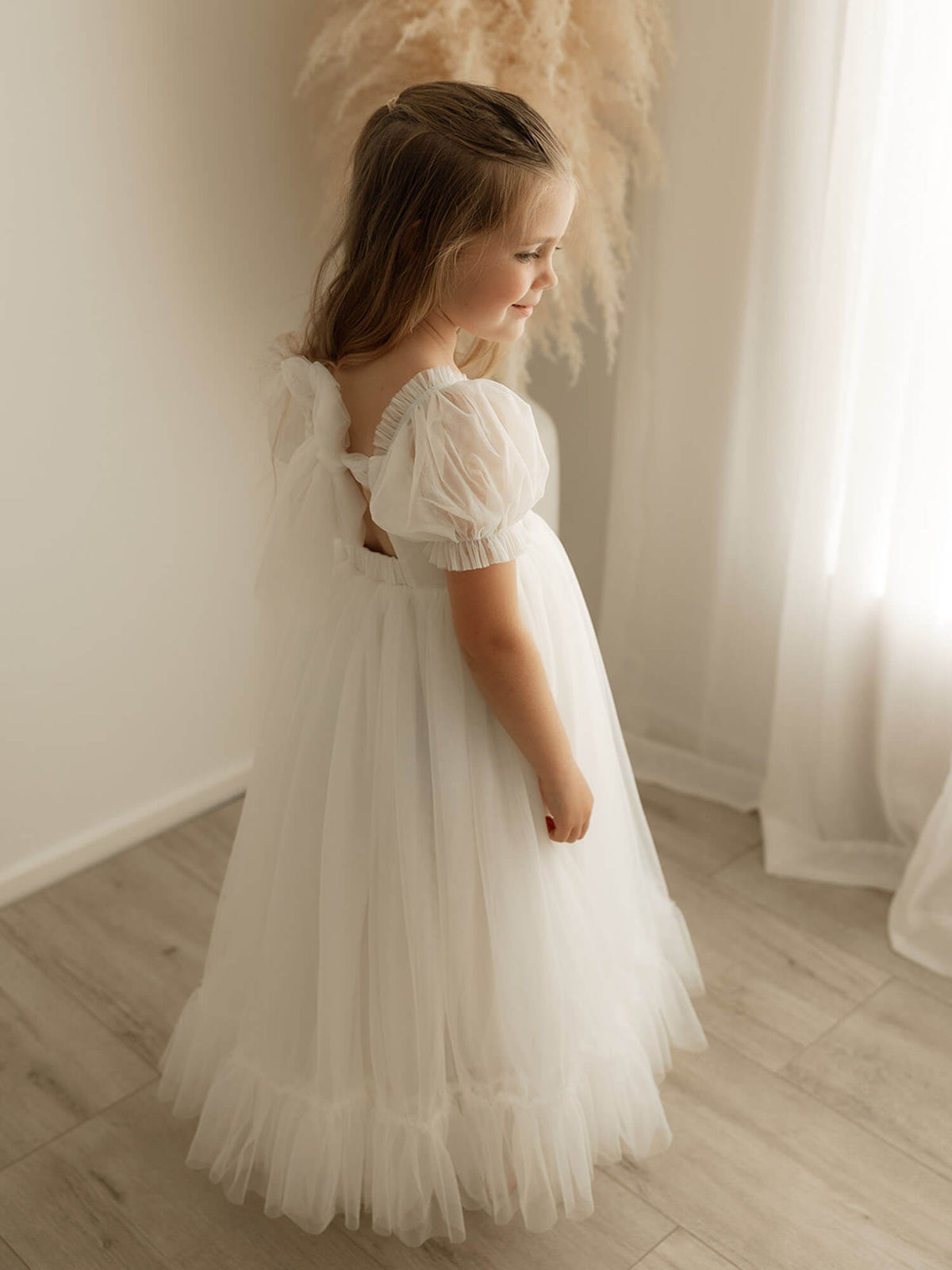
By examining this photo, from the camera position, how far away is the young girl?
115cm

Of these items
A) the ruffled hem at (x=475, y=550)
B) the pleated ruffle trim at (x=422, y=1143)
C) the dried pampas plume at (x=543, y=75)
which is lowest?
the pleated ruffle trim at (x=422, y=1143)

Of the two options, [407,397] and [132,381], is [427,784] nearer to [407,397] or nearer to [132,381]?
[407,397]

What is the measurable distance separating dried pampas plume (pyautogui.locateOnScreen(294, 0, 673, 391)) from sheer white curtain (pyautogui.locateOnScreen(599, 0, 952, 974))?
0.14 metres

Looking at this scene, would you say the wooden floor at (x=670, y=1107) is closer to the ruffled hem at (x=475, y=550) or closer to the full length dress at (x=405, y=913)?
the full length dress at (x=405, y=913)

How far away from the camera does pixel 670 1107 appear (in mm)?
1619

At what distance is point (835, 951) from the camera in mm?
1885

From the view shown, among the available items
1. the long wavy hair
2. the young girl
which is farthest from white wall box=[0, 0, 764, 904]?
the long wavy hair

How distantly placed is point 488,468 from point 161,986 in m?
1.08

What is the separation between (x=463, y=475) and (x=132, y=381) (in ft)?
3.07

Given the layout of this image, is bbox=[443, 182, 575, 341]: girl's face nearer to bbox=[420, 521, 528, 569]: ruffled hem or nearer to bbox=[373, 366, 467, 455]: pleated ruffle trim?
bbox=[373, 366, 467, 455]: pleated ruffle trim

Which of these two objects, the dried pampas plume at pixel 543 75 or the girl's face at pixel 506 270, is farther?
the dried pampas plume at pixel 543 75

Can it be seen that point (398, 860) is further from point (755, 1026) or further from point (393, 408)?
point (755, 1026)

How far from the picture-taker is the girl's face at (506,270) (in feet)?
3.79

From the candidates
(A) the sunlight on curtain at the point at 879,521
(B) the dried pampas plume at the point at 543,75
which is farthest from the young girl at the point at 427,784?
(A) the sunlight on curtain at the point at 879,521
